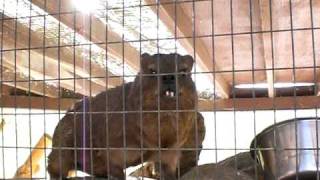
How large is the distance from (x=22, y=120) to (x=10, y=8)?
146 inches

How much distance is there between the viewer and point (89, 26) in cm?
295

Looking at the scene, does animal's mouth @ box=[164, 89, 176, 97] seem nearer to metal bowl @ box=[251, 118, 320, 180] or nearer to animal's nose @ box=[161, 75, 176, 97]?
animal's nose @ box=[161, 75, 176, 97]

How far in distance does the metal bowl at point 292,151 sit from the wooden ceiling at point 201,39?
7.4 inches

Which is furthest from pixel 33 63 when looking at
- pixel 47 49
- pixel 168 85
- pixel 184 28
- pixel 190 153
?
pixel 168 85

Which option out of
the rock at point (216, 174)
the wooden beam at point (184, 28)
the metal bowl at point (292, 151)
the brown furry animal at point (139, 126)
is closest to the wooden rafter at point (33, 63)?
the brown furry animal at point (139, 126)

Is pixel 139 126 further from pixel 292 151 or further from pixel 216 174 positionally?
pixel 292 151

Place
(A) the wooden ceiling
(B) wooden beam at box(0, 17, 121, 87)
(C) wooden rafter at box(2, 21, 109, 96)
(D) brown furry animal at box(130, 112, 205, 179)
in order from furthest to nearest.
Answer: (C) wooden rafter at box(2, 21, 109, 96), (B) wooden beam at box(0, 17, 121, 87), (D) brown furry animal at box(130, 112, 205, 179), (A) the wooden ceiling

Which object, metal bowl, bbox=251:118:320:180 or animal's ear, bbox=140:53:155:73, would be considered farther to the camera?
animal's ear, bbox=140:53:155:73

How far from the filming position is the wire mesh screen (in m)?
2.21

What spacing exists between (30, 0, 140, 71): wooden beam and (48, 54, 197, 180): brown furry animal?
0.30 m

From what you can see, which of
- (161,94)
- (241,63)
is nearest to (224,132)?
(241,63)

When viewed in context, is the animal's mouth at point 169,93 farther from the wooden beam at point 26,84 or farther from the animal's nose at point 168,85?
the wooden beam at point 26,84

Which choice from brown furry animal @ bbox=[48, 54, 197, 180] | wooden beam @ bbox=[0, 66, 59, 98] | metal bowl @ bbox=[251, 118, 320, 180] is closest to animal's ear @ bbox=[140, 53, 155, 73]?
brown furry animal @ bbox=[48, 54, 197, 180]

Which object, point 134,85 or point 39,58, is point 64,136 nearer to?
point 134,85
